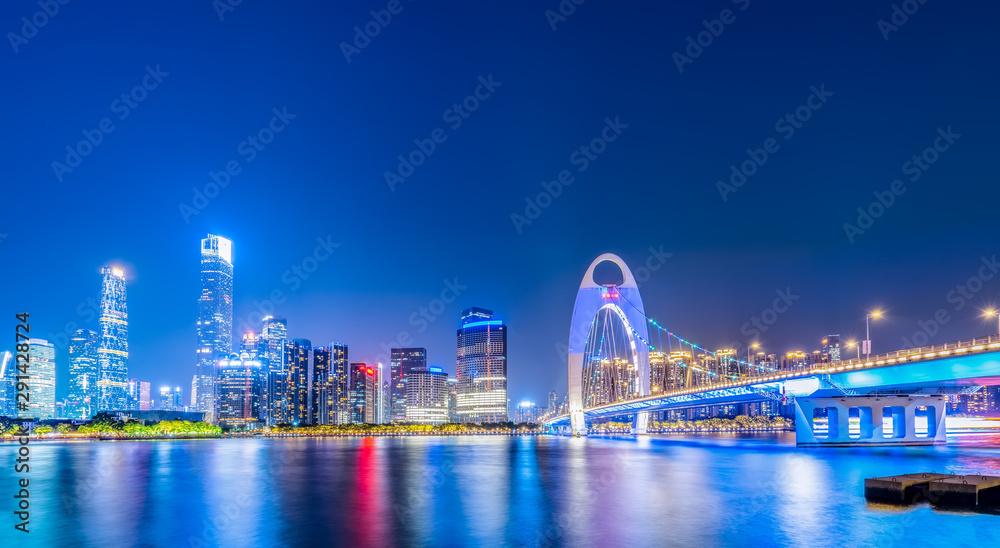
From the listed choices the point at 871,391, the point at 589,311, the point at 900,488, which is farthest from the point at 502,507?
the point at 589,311

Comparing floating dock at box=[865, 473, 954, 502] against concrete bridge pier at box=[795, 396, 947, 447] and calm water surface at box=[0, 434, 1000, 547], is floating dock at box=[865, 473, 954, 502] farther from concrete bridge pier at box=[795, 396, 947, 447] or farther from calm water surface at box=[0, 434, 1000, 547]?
concrete bridge pier at box=[795, 396, 947, 447]

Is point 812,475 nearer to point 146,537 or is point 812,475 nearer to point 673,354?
point 146,537

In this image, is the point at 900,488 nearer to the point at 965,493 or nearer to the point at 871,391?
the point at 965,493

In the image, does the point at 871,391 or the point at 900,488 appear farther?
the point at 871,391

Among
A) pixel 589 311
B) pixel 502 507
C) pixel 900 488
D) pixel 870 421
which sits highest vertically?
pixel 589 311

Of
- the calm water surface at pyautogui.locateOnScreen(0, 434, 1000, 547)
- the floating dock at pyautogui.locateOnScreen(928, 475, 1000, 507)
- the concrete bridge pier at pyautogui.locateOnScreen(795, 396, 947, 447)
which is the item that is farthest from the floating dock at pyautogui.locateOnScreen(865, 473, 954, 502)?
the concrete bridge pier at pyautogui.locateOnScreen(795, 396, 947, 447)

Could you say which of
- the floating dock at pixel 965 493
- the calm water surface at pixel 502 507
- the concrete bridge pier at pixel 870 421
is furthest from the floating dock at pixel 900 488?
the concrete bridge pier at pixel 870 421
